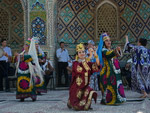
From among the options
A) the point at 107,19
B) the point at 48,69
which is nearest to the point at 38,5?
the point at 48,69

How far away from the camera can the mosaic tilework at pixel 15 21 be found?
43.1 ft

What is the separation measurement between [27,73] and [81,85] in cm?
214

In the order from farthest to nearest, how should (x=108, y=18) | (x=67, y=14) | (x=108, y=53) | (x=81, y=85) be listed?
(x=108, y=18) < (x=67, y=14) < (x=108, y=53) < (x=81, y=85)

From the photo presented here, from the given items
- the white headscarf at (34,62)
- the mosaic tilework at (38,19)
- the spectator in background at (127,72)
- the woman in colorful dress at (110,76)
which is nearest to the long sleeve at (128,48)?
the woman in colorful dress at (110,76)

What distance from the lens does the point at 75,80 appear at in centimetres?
586

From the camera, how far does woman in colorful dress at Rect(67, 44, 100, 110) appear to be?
5.65 metres

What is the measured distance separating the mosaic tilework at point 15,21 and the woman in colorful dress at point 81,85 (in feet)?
24.8

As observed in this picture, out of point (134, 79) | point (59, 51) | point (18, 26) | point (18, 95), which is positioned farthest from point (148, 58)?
point (18, 26)

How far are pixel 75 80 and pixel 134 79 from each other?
2540 millimetres

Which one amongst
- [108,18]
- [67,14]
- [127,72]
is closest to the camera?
[127,72]

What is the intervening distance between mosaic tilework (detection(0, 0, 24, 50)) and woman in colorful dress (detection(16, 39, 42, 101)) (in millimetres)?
5686

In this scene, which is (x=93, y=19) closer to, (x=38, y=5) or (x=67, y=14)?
(x=67, y=14)

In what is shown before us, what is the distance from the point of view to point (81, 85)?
577cm

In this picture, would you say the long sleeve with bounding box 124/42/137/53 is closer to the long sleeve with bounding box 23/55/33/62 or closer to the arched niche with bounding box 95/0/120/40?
the long sleeve with bounding box 23/55/33/62
